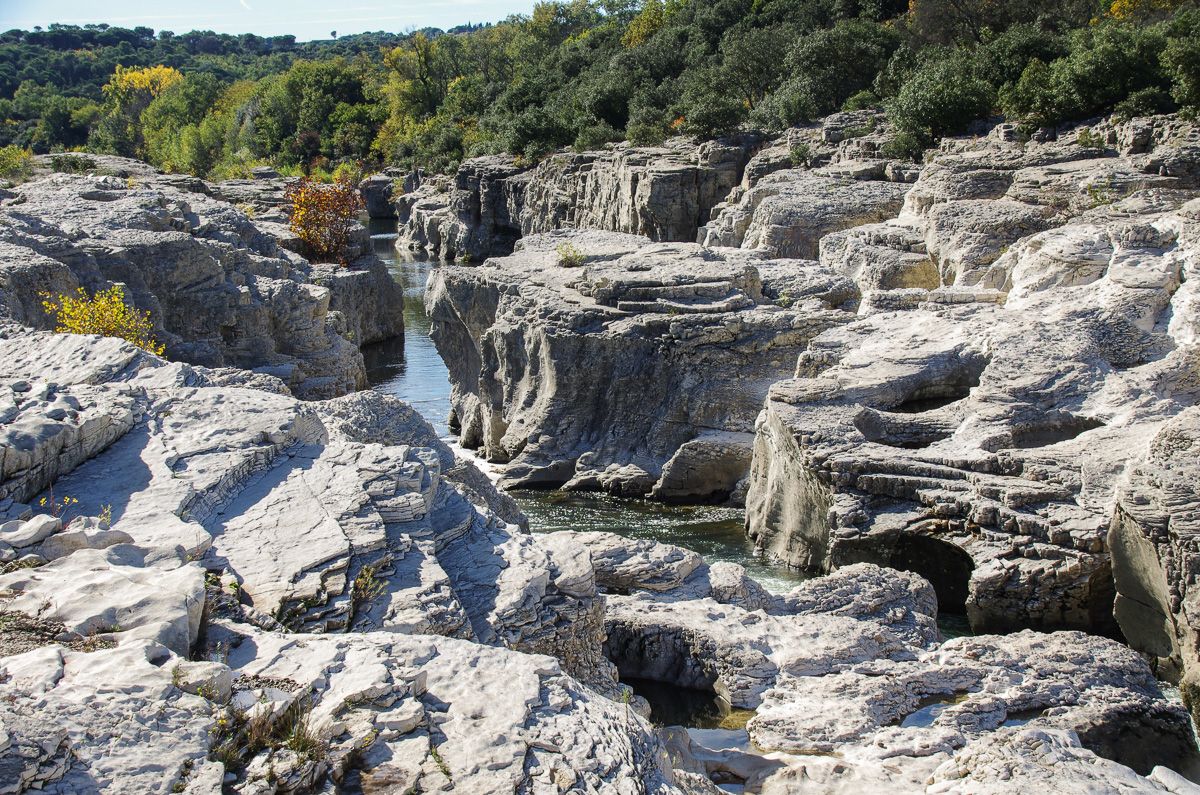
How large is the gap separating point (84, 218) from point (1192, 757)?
26.7m

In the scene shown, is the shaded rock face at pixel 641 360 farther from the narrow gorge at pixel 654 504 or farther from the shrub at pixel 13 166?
the shrub at pixel 13 166

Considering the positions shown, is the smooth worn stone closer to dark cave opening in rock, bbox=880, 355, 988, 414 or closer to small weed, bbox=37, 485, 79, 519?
small weed, bbox=37, 485, 79, 519

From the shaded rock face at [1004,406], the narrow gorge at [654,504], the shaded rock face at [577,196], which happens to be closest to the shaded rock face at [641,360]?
the narrow gorge at [654,504]

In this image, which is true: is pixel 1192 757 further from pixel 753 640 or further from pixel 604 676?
pixel 604 676

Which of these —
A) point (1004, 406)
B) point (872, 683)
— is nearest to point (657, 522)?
point (1004, 406)

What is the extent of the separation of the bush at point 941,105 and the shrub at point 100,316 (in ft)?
70.0

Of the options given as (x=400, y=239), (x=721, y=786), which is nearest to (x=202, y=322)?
(x=721, y=786)

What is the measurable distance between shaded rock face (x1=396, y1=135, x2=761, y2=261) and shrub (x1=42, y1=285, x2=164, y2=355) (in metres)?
16.7

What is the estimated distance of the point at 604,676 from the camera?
37.3ft

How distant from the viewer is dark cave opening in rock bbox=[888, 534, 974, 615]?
1684 centimetres

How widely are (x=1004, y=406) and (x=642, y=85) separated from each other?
41.1 meters

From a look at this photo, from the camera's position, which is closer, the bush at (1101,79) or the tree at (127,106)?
the bush at (1101,79)

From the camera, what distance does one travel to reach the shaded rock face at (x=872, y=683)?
10.5 meters

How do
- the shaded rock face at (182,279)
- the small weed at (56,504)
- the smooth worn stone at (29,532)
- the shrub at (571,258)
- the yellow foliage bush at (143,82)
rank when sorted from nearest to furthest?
the smooth worn stone at (29,532) → the small weed at (56,504) → the shaded rock face at (182,279) → the shrub at (571,258) → the yellow foliage bush at (143,82)
